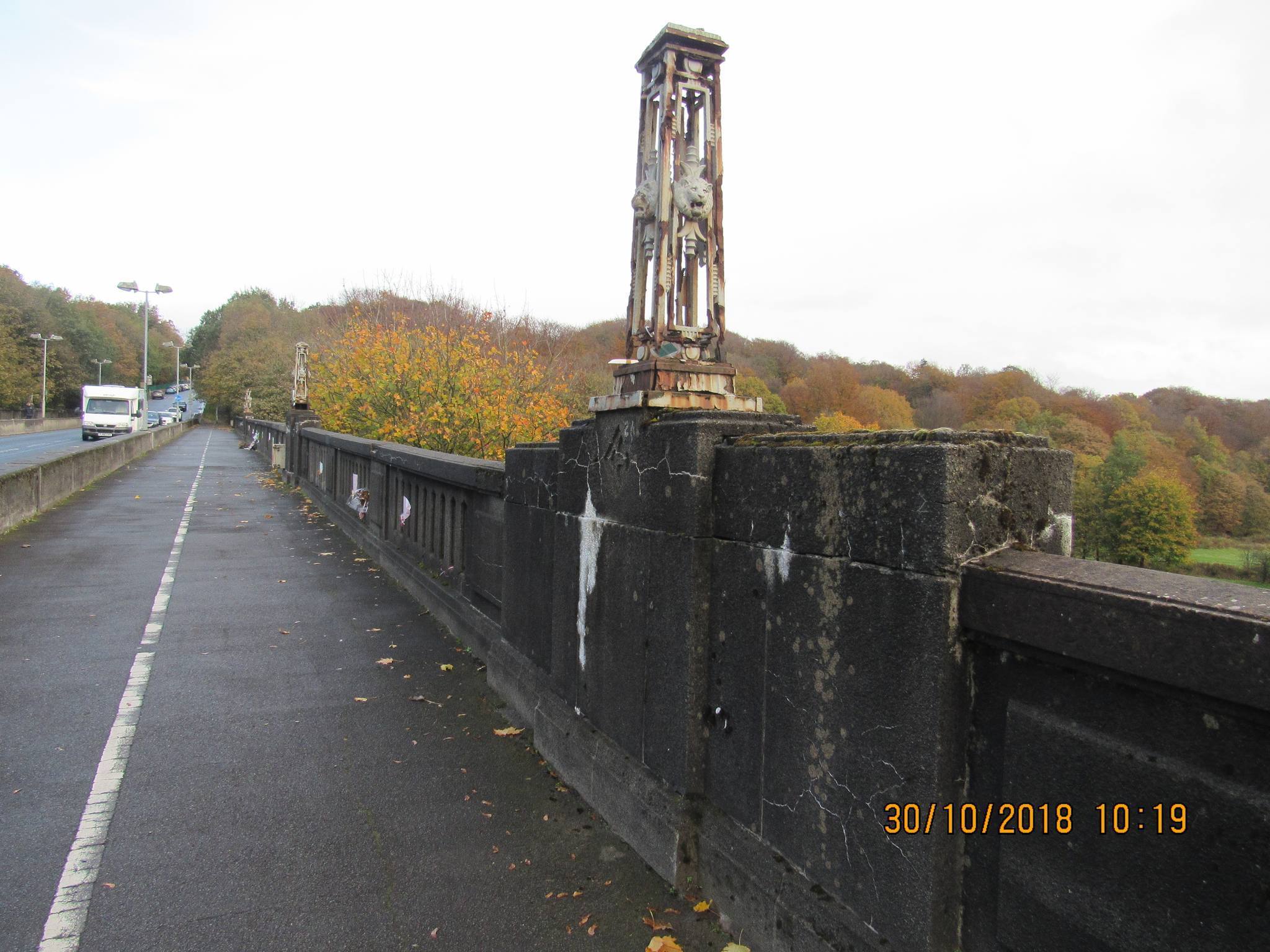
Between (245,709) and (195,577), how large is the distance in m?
4.62

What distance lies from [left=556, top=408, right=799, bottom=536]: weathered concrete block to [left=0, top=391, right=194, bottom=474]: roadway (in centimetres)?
1206

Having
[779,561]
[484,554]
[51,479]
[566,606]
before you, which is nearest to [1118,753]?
[779,561]

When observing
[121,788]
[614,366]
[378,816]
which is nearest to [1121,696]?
[614,366]

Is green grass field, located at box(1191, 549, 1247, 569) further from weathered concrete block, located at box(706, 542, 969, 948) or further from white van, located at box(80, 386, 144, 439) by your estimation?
white van, located at box(80, 386, 144, 439)

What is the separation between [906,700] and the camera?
2.23 m

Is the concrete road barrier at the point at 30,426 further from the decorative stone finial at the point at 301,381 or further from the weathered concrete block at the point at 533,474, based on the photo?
the weathered concrete block at the point at 533,474

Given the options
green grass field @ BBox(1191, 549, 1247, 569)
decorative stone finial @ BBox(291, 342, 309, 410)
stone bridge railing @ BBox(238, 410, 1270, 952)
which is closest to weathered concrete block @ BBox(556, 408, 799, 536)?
stone bridge railing @ BBox(238, 410, 1270, 952)

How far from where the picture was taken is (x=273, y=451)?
28.1 meters

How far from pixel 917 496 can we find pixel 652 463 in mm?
1466

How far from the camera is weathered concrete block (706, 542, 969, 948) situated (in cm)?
217

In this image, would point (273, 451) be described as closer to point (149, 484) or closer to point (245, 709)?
point (149, 484)

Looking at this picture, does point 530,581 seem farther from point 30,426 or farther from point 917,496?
point 30,426
